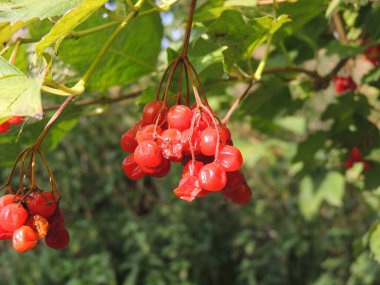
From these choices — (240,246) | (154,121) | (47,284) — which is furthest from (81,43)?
(240,246)

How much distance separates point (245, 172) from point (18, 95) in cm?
361

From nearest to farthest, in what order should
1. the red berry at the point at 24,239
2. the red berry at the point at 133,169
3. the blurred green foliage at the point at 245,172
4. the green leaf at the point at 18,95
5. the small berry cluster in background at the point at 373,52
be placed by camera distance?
the green leaf at the point at 18,95
the red berry at the point at 24,239
the red berry at the point at 133,169
the blurred green foliage at the point at 245,172
the small berry cluster in background at the point at 373,52

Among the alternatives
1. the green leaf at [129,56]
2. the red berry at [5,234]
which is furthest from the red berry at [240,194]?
the green leaf at [129,56]

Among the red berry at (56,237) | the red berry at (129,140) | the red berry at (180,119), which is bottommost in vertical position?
the red berry at (56,237)

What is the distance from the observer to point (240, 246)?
14.3ft

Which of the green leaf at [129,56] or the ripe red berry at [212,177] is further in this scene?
the green leaf at [129,56]

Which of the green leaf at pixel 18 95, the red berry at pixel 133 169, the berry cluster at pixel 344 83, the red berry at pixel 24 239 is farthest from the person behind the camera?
the berry cluster at pixel 344 83

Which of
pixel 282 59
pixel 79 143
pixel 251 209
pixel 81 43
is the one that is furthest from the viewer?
pixel 79 143

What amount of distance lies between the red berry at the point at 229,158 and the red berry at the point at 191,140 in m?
0.04

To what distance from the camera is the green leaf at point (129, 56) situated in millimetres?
1259

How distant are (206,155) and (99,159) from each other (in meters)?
4.07

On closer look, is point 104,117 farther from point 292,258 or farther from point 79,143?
point 292,258

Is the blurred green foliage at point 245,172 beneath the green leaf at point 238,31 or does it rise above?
beneath

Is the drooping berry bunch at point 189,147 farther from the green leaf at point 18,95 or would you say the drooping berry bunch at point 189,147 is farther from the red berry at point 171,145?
the green leaf at point 18,95
